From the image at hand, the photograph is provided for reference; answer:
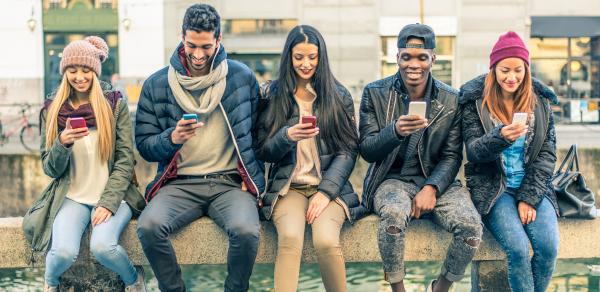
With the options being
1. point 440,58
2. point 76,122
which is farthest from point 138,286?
point 440,58

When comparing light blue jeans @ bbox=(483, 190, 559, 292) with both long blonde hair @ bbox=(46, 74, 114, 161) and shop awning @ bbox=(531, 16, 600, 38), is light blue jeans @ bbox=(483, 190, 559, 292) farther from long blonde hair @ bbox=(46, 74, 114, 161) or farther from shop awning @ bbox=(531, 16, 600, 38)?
shop awning @ bbox=(531, 16, 600, 38)

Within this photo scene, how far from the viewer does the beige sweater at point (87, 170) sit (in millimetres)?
4723

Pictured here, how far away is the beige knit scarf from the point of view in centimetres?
473

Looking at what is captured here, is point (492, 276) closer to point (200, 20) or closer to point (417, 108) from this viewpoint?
point (417, 108)

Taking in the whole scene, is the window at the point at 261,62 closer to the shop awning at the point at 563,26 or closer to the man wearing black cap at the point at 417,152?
the shop awning at the point at 563,26

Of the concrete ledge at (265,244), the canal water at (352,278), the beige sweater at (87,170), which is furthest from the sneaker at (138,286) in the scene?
the canal water at (352,278)

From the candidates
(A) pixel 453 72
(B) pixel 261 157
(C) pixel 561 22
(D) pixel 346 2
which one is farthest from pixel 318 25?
(B) pixel 261 157

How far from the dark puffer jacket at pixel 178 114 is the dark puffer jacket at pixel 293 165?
0.09 meters

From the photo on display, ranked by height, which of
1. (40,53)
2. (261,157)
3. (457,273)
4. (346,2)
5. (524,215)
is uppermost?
(346,2)

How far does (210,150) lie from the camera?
484 cm

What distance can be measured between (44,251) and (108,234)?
459 millimetres

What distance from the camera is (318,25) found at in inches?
910

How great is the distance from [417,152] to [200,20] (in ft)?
5.28

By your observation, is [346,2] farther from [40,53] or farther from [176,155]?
[176,155]
